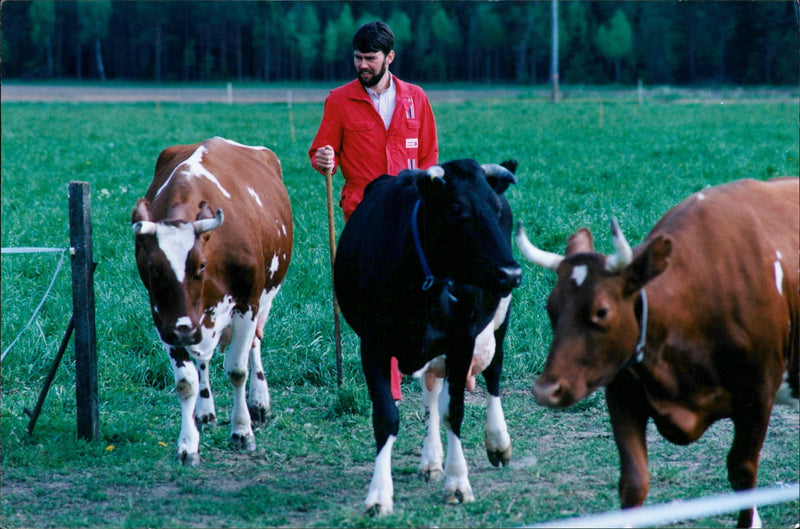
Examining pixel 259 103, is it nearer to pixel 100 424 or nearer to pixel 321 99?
pixel 321 99

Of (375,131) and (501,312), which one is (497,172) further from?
(375,131)

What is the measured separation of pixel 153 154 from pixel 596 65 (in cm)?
5067

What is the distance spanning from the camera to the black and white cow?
4516 mm

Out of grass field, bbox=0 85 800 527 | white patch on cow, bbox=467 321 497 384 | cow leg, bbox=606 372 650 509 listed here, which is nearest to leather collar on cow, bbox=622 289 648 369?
cow leg, bbox=606 372 650 509

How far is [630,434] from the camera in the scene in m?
4.02

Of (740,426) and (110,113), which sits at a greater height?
(110,113)

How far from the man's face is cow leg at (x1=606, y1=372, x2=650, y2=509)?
286cm

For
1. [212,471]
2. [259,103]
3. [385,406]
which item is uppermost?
[259,103]

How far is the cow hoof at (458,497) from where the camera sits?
4.84m

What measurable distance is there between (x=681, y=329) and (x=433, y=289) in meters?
1.35

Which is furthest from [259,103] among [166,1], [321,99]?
[166,1]

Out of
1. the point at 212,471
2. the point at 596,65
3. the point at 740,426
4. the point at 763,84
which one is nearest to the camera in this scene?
the point at 740,426

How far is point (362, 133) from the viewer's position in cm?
625

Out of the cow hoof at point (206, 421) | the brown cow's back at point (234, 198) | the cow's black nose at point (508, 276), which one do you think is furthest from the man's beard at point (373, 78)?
the cow hoof at point (206, 421)
